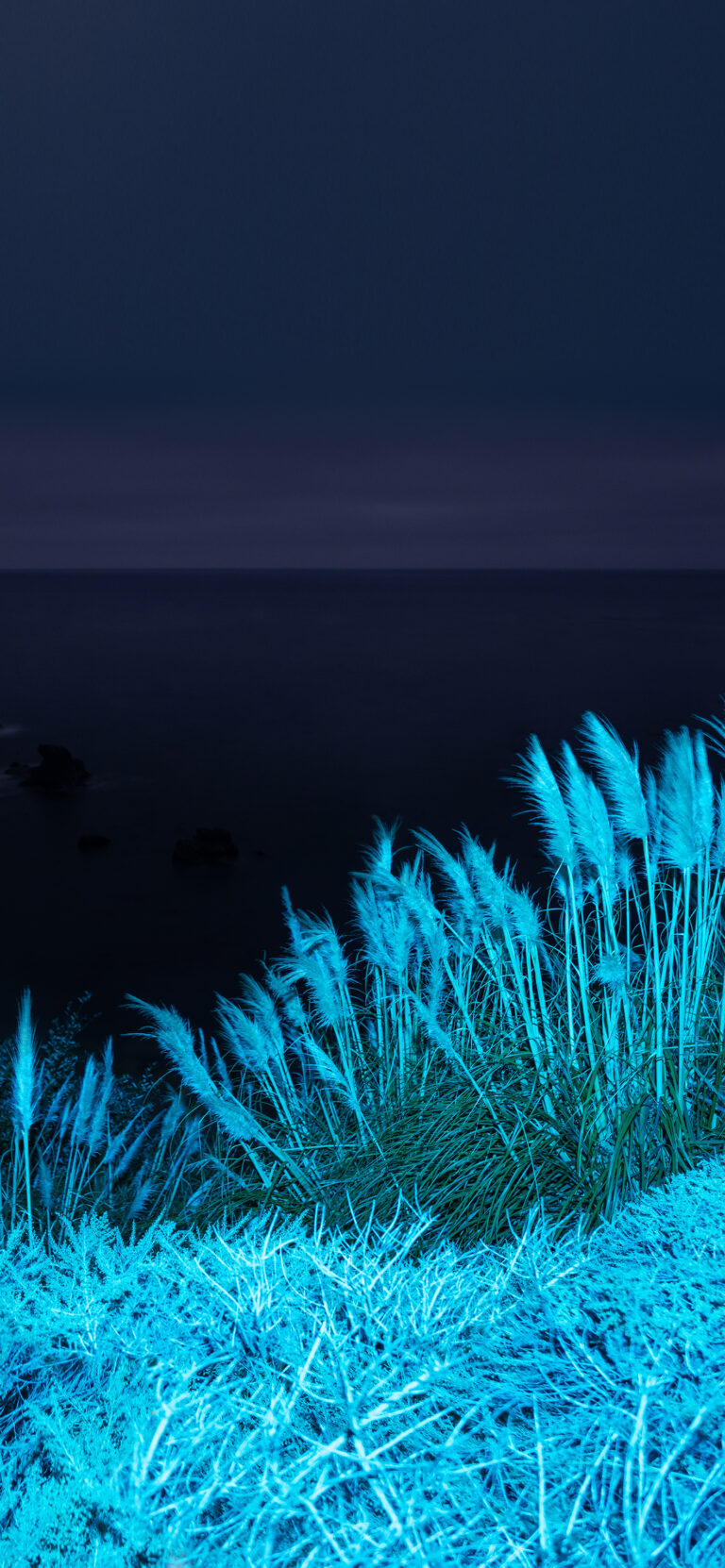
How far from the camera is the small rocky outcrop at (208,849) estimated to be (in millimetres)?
15836

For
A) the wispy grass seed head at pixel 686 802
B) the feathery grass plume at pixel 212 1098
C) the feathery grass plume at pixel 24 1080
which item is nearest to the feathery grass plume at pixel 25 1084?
the feathery grass plume at pixel 24 1080

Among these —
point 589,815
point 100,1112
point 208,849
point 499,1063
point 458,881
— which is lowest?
point 208,849

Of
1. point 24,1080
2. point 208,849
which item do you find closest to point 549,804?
point 24,1080

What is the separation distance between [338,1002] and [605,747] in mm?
1252

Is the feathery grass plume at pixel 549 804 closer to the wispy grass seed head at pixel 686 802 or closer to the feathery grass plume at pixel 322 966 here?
the wispy grass seed head at pixel 686 802

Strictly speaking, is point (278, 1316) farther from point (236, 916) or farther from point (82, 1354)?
point (236, 916)

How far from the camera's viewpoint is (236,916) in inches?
572

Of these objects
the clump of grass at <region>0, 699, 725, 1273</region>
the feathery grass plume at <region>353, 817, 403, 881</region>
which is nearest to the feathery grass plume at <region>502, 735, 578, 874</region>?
the clump of grass at <region>0, 699, 725, 1273</region>

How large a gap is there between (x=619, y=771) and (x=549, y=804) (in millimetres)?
198

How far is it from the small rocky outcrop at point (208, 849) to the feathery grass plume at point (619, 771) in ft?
44.5

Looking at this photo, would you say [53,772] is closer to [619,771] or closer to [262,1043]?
[262,1043]

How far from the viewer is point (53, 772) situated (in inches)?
808

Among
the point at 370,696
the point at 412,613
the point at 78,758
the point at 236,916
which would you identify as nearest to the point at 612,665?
the point at 370,696

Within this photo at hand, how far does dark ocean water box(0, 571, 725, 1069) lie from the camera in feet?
44.7
